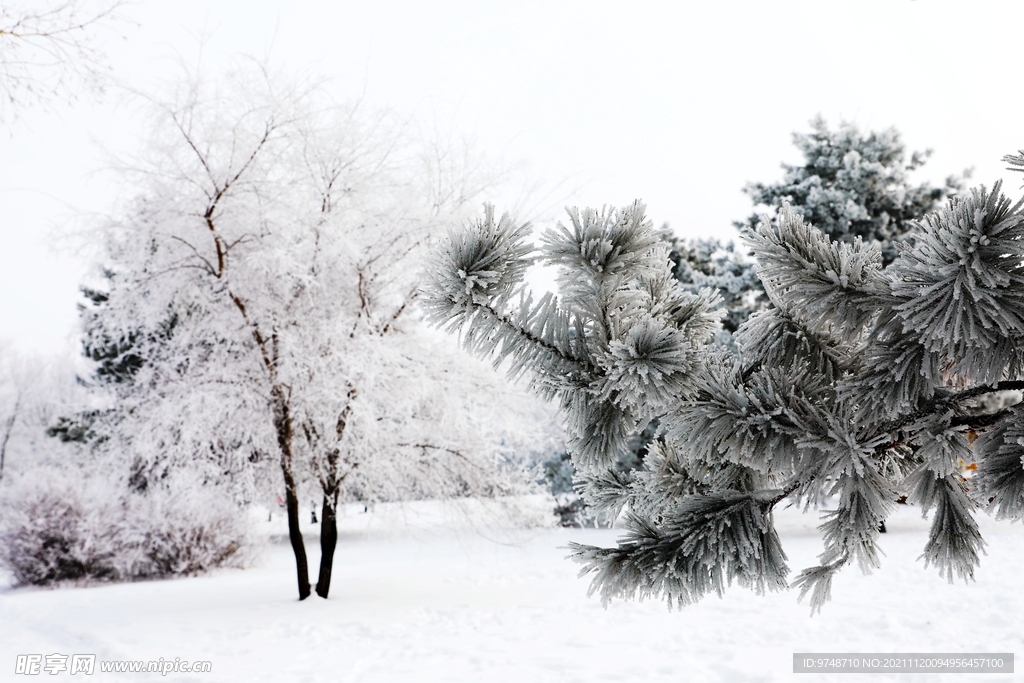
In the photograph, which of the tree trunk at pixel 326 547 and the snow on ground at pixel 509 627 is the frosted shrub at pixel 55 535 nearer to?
the snow on ground at pixel 509 627

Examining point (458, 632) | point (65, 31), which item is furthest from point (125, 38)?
point (458, 632)

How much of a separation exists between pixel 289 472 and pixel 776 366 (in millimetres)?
6111

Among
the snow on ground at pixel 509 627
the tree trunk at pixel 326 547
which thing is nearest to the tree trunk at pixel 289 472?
the tree trunk at pixel 326 547

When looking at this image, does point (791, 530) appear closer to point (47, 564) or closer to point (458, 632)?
point (458, 632)

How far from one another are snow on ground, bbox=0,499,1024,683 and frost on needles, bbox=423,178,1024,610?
298 centimetres

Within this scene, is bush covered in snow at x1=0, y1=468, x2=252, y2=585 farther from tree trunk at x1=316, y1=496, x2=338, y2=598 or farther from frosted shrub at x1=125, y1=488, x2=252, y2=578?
tree trunk at x1=316, y1=496, x2=338, y2=598

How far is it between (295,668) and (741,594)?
3.82m

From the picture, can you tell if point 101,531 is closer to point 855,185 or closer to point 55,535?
point 55,535

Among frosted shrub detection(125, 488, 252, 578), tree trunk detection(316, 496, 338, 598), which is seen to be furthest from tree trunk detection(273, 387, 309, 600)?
frosted shrub detection(125, 488, 252, 578)

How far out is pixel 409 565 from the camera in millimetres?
9625

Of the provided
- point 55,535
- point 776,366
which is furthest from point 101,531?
point 776,366

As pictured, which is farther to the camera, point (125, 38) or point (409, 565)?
point (409, 565)

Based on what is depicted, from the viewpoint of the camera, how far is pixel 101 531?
9891 millimetres

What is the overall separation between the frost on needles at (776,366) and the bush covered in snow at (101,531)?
9684 mm
